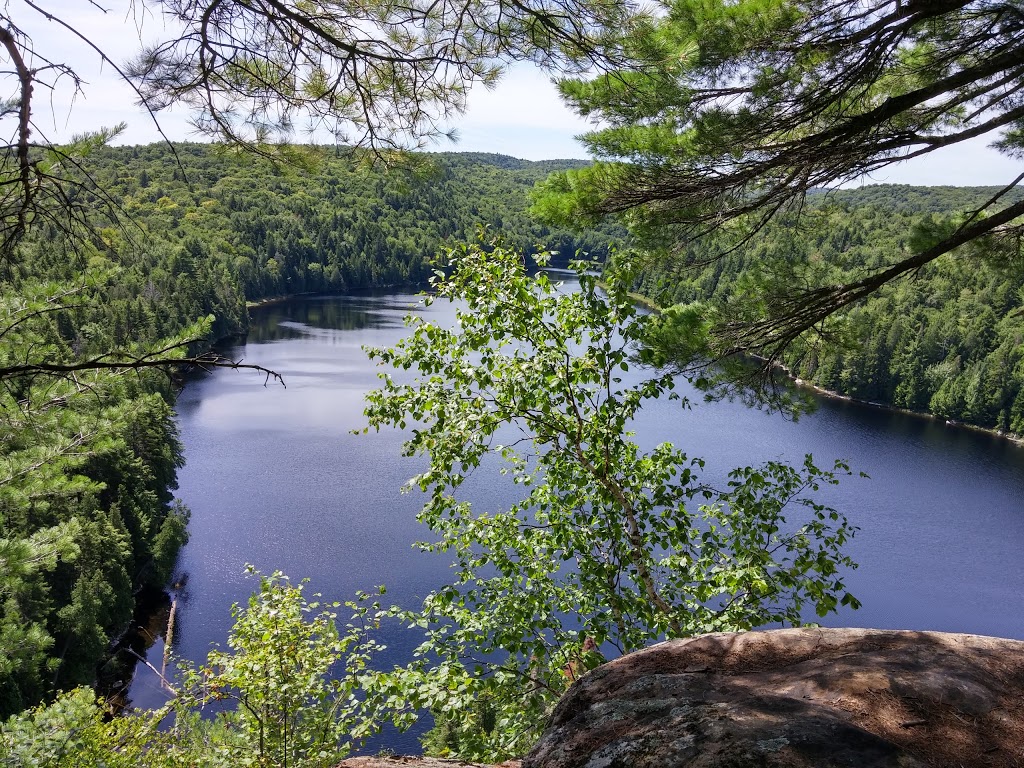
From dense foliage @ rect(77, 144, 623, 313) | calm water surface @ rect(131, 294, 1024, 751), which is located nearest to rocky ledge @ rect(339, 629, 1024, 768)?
calm water surface @ rect(131, 294, 1024, 751)

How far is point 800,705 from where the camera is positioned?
2418 millimetres

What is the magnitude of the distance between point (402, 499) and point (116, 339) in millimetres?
22038

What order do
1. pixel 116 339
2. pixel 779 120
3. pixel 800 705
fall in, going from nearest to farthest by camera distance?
pixel 800 705, pixel 779 120, pixel 116 339

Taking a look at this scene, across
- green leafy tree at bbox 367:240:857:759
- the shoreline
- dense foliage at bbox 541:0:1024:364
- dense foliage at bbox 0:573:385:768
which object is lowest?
the shoreline

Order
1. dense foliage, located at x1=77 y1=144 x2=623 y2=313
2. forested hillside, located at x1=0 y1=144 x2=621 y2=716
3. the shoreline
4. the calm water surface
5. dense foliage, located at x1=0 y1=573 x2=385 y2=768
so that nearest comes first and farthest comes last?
forested hillside, located at x1=0 y1=144 x2=621 y2=716 → dense foliage, located at x1=0 y1=573 x2=385 y2=768 → the calm water surface → the shoreline → dense foliage, located at x1=77 y1=144 x2=623 y2=313

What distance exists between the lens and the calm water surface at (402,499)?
23.6 m

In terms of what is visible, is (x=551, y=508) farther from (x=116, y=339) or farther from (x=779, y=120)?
(x=116, y=339)

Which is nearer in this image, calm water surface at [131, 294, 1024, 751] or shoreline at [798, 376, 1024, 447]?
calm water surface at [131, 294, 1024, 751]

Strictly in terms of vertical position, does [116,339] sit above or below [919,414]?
above

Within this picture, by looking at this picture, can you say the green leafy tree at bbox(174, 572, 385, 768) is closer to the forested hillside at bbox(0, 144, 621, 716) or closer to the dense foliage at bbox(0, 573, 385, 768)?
the dense foliage at bbox(0, 573, 385, 768)

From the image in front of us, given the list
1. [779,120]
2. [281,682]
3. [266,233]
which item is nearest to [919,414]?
[779,120]

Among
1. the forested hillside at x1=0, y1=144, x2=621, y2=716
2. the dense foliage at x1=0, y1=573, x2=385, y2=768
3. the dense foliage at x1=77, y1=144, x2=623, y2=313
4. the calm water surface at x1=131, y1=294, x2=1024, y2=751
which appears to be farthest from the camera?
the dense foliage at x1=77, y1=144, x2=623, y2=313

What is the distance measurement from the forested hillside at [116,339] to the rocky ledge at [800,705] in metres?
2.18

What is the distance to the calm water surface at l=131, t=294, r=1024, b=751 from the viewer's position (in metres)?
23.6
